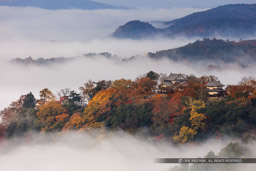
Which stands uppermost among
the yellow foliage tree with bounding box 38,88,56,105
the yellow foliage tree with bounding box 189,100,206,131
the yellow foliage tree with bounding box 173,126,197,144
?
the yellow foliage tree with bounding box 38,88,56,105

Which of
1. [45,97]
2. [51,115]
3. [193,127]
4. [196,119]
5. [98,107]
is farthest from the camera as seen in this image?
[45,97]

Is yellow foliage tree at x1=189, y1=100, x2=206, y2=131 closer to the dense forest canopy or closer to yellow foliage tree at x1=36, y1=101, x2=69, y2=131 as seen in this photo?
the dense forest canopy

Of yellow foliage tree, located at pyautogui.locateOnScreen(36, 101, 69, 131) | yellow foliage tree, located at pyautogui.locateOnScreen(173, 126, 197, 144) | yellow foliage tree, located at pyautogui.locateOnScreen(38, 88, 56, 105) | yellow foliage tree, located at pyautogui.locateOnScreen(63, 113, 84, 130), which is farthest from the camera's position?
yellow foliage tree, located at pyautogui.locateOnScreen(38, 88, 56, 105)

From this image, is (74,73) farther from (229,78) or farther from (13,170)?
(13,170)

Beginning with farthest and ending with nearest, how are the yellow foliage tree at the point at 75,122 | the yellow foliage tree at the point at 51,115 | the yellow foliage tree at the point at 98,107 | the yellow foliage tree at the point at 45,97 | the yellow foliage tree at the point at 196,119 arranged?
the yellow foliage tree at the point at 45,97, the yellow foliage tree at the point at 51,115, the yellow foliage tree at the point at 75,122, the yellow foliage tree at the point at 98,107, the yellow foliage tree at the point at 196,119

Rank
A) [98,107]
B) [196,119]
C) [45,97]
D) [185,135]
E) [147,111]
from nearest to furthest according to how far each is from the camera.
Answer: [185,135] → [196,119] → [147,111] → [98,107] → [45,97]

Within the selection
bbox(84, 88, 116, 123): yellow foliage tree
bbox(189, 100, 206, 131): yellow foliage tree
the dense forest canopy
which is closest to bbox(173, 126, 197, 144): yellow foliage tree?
the dense forest canopy

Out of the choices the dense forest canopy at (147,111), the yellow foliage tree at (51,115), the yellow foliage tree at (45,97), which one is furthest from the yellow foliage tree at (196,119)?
the yellow foliage tree at (45,97)

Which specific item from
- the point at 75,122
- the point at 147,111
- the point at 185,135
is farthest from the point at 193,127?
the point at 75,122

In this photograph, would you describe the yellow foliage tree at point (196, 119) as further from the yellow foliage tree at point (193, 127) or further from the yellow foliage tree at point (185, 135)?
the yellow foliage tree at point (185, 135)

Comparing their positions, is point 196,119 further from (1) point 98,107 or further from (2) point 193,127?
(1) point 98,107

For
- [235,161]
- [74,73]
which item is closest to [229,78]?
[74,73]
